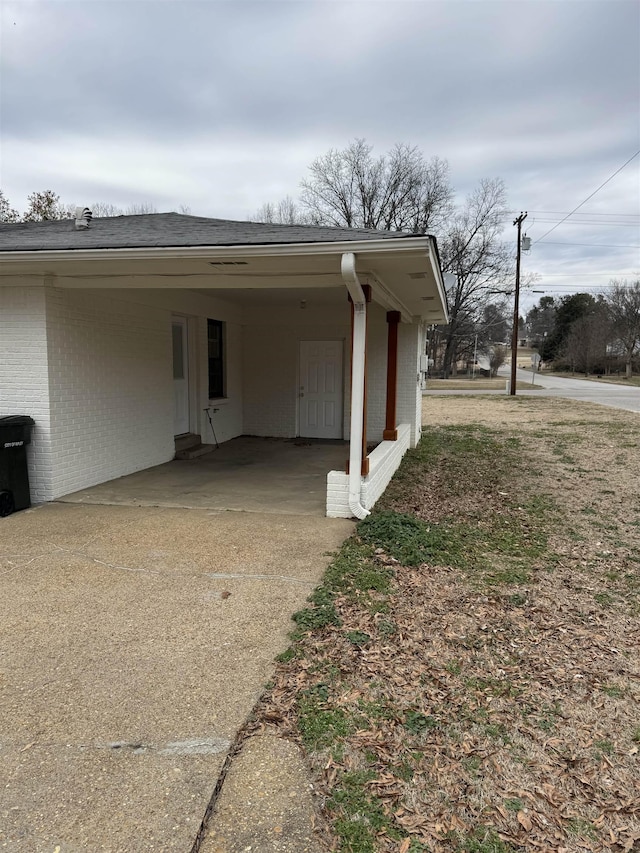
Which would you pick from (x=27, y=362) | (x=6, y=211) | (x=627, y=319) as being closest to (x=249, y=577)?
(x=27, y=362)

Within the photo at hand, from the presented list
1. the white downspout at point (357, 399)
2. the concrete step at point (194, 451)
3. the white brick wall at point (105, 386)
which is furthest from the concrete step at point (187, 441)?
the white downspout at point (357, 399)

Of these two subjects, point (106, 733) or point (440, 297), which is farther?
point (440, 297)

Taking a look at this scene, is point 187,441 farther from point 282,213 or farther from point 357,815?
point 282,213

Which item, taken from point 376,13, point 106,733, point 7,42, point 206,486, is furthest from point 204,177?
point 106,733

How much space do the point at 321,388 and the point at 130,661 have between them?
9.06m

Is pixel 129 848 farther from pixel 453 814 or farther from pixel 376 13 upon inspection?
pixel 376 13

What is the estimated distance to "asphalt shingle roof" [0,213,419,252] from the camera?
502 centimetres

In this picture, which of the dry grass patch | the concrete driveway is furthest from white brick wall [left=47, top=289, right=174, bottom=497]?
the dry grass patch

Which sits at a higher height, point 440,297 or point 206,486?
point 440,297

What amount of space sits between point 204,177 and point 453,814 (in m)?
Answer: 36.1

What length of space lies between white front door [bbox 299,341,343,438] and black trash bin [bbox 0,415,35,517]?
654 cm

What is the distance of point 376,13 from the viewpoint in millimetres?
7625

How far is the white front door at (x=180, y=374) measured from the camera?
934 centimetres

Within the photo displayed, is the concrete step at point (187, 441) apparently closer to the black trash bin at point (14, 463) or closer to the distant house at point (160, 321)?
the distant house at point (160, 321)
